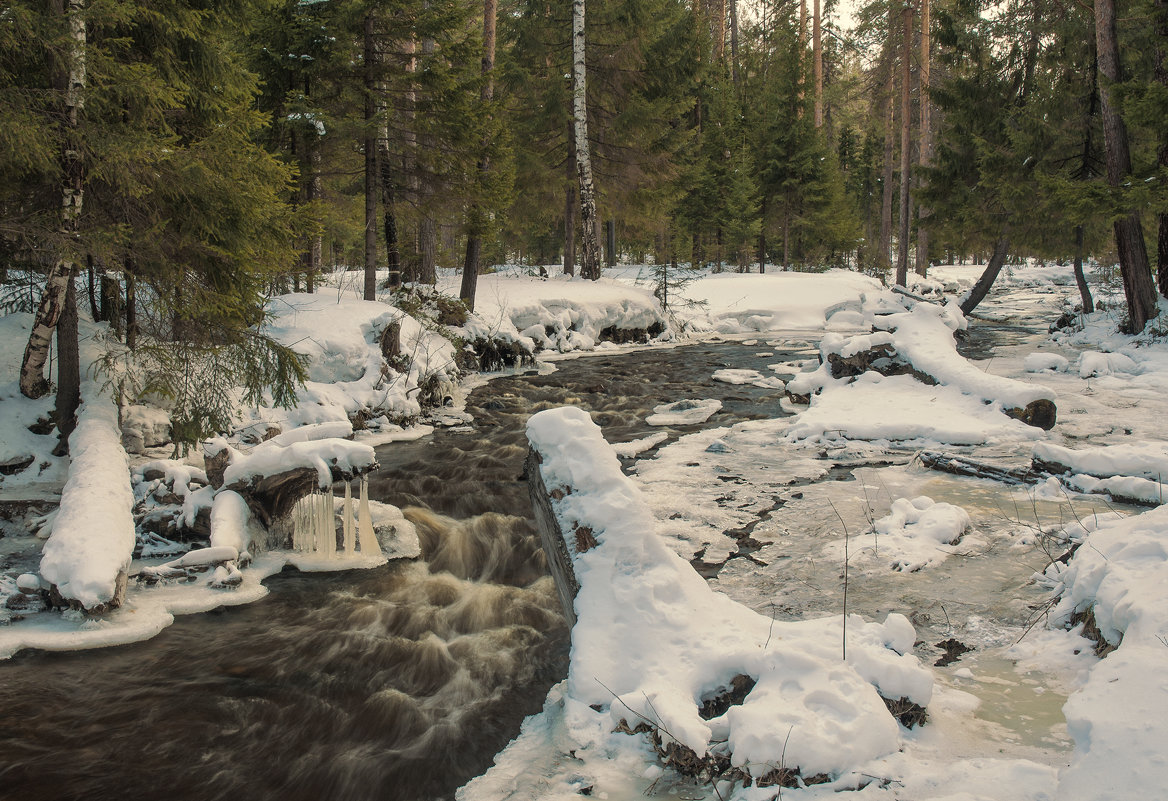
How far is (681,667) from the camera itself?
10.8ft

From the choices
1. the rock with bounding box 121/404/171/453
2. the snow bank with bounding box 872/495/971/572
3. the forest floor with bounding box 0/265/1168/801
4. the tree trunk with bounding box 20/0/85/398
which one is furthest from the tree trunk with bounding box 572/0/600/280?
the snow bank with bounding box 872/495/971/572

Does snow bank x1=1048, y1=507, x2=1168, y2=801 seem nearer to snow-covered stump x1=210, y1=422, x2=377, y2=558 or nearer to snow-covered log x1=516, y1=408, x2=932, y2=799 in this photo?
snow-covered log x1=516, y1=408, x2=932, y2=799

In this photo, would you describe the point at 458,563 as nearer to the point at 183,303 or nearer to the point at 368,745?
the point at 368,745

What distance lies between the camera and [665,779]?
295 cm

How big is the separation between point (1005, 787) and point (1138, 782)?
0.44m

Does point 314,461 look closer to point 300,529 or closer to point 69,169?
point 300,529

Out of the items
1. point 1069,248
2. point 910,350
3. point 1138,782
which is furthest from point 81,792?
point 1069,248

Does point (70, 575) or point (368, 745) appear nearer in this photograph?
point (368, 745)

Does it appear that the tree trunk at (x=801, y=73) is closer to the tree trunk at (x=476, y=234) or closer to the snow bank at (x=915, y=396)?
the tree trunk at (x=476, y=234)

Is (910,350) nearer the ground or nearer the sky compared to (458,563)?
nearer the sky

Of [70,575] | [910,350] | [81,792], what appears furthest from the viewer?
[910,350]

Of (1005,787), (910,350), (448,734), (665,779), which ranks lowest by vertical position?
(448,734)

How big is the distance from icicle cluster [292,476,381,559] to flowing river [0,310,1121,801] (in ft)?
1.23

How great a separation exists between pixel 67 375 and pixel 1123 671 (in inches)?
344
